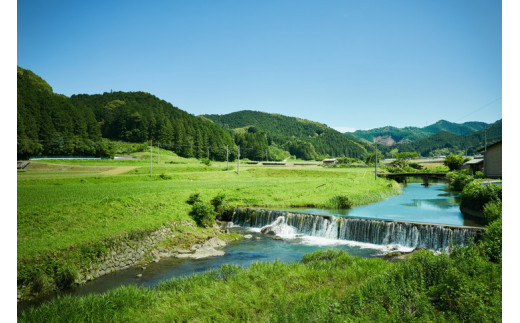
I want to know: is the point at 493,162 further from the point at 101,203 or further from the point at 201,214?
the point at 101,203

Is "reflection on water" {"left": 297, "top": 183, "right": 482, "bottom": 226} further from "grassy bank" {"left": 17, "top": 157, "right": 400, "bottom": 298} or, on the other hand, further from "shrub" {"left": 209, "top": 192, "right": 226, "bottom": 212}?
"shrub" {"left": 209, "top": 192, "right": 226, "bottom": 212}

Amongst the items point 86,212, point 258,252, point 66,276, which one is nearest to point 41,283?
point 66,276

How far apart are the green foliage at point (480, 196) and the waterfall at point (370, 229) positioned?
147 inches

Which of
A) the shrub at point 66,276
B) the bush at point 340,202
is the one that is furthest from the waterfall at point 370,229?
the shrub at point 66,276

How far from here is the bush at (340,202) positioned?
81.7 feet

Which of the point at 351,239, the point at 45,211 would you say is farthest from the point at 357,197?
the point at 45,211

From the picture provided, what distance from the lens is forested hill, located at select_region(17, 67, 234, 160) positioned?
1072 cm

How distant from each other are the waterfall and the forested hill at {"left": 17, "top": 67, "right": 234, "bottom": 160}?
12102mm

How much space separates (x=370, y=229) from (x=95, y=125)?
72.3 ft

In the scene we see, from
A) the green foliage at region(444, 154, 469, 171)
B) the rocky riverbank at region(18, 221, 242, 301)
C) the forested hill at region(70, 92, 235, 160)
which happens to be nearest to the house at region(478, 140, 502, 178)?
the rocky riverbank at region(18, 221, 242, 301)

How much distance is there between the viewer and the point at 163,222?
1562 centimetres

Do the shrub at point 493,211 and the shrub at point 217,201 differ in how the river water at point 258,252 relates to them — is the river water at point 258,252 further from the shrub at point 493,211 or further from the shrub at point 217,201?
the shrub at point 493,211
